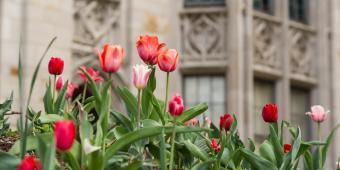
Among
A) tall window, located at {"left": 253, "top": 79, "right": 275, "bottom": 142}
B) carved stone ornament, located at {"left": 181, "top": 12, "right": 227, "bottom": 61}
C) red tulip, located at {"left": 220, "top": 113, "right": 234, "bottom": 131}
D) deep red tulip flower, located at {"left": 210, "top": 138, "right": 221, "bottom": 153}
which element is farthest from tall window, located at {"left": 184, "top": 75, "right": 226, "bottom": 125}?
deep red tulip flower, located at {"left": 210, "top": 138, "right": 221, "bottom": 153}

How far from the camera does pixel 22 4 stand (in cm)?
1318

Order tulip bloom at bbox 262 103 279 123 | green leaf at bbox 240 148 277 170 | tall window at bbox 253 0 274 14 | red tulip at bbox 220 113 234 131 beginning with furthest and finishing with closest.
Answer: tall window at bbox 253 0 274 14
red tulip at bbox 220 113 234 131
tulip bloom at bbox 262 103 279 123
green leaf at bbox 240 148 277 170

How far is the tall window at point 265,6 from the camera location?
16.4 metres

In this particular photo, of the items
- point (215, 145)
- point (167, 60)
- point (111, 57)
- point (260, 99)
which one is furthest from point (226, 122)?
point (260, 99)

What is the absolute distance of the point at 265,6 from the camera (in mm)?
16578

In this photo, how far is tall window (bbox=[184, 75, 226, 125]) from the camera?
625 inches

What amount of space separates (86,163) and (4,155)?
29 cm

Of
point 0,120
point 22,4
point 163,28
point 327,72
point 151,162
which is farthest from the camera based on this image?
point 327,72

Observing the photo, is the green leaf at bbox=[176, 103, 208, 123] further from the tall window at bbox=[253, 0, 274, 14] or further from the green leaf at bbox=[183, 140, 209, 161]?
the tall window at bbox=[253, 0, 274, 14]

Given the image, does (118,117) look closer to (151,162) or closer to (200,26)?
(151,162)

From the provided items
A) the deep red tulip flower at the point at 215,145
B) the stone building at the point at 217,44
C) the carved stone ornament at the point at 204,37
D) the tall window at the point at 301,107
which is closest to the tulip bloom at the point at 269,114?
the deep red tulip flower at the point at 215,145

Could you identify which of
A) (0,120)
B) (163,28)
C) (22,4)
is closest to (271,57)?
(163,28)

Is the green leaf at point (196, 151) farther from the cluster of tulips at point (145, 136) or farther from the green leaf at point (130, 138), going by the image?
the green leaf at point (130, 138)

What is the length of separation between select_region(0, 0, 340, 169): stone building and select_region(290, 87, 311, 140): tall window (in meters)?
0.02
